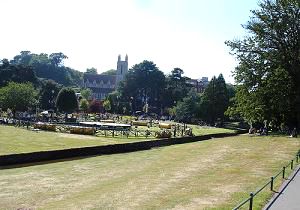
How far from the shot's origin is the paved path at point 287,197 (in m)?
15.0

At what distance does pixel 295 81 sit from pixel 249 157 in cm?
1580

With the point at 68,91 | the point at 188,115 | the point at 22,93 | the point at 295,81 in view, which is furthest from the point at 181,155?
the point at 188,115

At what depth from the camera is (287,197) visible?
1673 cm

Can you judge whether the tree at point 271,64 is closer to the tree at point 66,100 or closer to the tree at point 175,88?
the tree at point 66,100

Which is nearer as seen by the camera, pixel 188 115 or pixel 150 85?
pixel 188 115

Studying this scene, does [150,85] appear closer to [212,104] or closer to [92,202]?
[212,104]

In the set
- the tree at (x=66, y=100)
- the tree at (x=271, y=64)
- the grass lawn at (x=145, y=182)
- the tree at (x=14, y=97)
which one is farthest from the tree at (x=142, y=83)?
the grass lawn at (x=145, y=182)

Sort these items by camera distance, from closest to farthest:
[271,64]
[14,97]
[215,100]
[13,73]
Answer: [271,64]
[14,97]
[215,100]
[13,73]

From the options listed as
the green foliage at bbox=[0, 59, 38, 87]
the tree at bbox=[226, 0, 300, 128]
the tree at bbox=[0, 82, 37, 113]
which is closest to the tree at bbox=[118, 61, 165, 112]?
the green foliage at bbox=[0, 59, 38, 87]

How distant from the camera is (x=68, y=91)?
86.2 meters

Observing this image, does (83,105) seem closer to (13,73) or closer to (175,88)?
(13,73)

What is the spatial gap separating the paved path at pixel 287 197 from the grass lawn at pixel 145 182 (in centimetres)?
40

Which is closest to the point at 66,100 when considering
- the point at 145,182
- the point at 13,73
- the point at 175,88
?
the point at 13,73

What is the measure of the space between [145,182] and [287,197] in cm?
759
